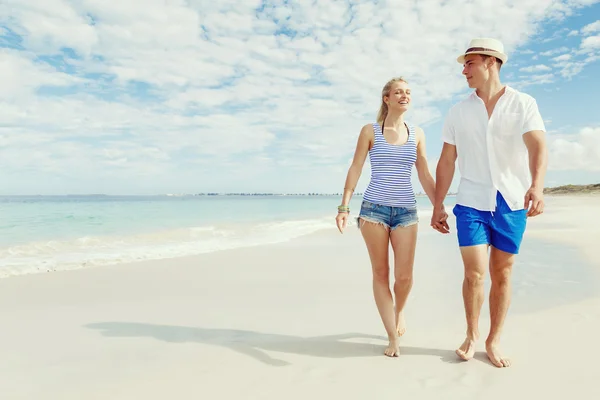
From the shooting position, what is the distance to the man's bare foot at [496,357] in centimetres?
329

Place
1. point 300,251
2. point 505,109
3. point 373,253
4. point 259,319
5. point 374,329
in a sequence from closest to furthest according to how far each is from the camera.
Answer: point 505,109 < point 373,253 < point 374,329 < point 259,319 < point 300,251

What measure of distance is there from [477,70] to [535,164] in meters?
0.85

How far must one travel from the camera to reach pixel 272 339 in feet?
13.3

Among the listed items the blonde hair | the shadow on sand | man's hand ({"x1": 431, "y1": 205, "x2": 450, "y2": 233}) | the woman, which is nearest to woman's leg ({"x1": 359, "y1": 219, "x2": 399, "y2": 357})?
the woman

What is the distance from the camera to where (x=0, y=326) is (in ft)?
14.8

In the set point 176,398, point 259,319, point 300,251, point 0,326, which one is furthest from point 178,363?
point 300,251

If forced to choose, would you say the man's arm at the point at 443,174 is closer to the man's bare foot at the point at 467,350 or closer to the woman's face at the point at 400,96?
the woman's face at the point at 400,96

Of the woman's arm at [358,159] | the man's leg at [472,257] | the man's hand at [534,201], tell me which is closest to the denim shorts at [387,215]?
the woman's arm at [358,159]

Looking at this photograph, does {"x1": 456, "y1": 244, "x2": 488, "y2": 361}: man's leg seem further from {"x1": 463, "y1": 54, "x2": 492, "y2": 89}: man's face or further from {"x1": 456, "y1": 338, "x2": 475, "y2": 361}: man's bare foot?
{"x1": 463, "y1": 54, "x2": 492, "y2": 89}: man's face

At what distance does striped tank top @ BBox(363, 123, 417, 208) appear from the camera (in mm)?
3625

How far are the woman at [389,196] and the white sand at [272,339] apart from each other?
56 cm

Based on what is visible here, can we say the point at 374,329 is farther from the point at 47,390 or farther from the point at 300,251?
the point at 300,251

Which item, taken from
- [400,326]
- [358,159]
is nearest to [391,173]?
[358,159]

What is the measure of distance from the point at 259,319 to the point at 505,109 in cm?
308
